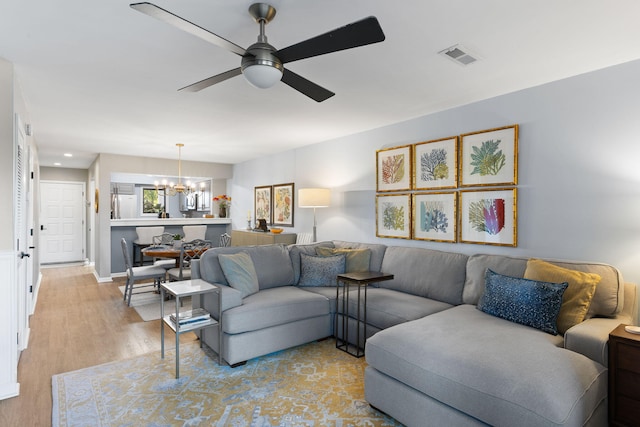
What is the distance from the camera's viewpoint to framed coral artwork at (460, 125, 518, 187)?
10.5ft

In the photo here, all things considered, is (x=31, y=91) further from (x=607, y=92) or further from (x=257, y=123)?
(x=607, y=92)

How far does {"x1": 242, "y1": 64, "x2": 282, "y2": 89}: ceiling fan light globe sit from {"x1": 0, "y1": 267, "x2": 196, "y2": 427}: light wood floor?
244 cm

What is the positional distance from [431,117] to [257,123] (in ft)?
6.65

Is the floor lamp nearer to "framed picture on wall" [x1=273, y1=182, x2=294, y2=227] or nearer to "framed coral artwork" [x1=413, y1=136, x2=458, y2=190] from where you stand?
"framed picture on wall" [x1=273, y1=182, x2=294, y2=227]

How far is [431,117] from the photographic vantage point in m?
3.91

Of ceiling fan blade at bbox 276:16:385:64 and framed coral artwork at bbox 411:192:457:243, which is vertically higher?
ceiling fan blade at bbox 276:16:385:64

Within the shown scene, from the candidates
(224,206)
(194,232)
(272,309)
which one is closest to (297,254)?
(272,309)

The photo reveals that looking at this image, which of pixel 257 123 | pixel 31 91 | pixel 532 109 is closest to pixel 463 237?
pixel 532 109

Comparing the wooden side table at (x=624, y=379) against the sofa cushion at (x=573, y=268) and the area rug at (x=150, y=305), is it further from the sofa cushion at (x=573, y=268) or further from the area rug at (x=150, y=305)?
the area rug at (x=150, y=305)

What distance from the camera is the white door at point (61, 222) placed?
8164 millimetres

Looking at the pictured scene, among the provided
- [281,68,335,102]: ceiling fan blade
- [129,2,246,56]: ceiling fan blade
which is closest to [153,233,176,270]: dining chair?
[281,68,335,102]: ceiling fan blade

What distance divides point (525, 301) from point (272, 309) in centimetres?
199

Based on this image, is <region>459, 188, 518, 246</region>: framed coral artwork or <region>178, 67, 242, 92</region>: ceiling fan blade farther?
<region>459, 188, 518, 246</region>: framed coral artwork

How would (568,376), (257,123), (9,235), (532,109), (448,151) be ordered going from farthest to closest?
(257,123), (448,151), (532,109), (9,235), (568,376)
